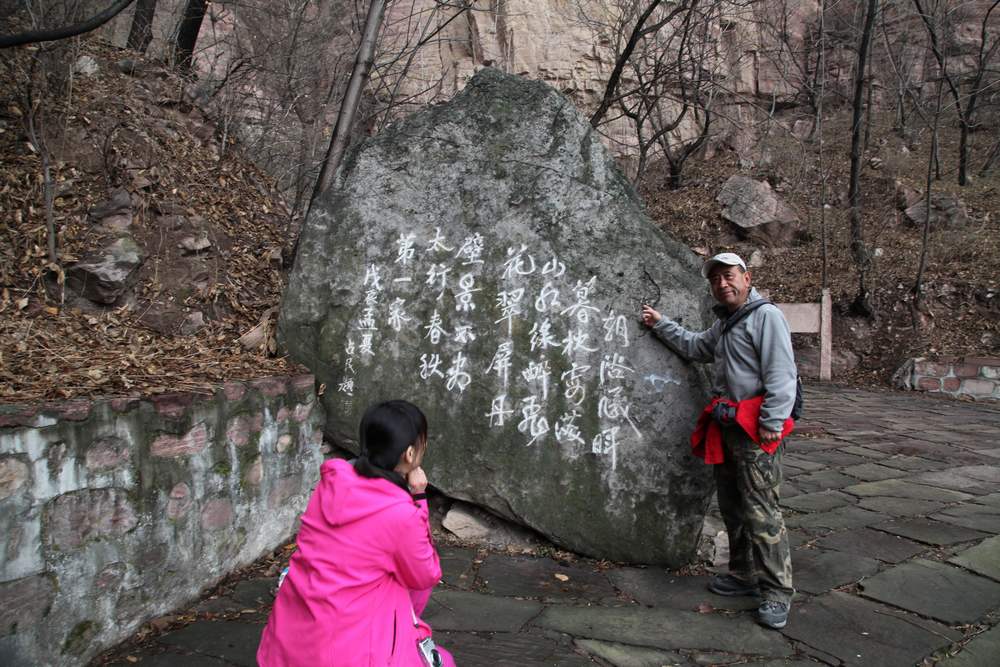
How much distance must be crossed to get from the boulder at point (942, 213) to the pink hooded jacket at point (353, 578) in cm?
1343

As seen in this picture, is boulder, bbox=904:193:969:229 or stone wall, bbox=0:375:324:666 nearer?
stone wall, bbox=0:375:324:666

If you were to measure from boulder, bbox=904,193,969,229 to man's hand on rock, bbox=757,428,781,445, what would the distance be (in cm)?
1169

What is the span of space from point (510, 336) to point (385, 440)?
201cm

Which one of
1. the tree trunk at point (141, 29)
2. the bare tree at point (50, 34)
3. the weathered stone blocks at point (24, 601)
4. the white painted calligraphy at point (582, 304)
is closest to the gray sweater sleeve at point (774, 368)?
the white painted calligraphy at point (582, 304)

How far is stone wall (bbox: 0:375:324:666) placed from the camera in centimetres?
243

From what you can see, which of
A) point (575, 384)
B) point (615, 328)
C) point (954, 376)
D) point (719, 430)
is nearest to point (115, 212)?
point (575, 384)

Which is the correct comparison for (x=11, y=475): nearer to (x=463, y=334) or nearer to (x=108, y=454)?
(x=108, y=454)

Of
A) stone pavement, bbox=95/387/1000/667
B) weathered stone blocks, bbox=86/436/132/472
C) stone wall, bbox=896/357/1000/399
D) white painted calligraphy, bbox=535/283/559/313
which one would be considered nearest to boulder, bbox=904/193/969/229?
stone wall, bbox=896/357/1000/399

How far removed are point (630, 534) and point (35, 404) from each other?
9.06 ft

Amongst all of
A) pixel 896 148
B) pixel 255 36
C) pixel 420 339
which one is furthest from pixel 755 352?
pixel 896 148

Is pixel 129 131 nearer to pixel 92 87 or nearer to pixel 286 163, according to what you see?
pixel 92 87

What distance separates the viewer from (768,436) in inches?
117

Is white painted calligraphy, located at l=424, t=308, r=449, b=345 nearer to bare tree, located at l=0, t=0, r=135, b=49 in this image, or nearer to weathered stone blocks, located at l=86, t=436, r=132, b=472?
weathered stone blocks, located at l=86, t=436, r=132, b=472

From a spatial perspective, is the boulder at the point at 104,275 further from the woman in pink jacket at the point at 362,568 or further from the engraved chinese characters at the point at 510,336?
the woman in pink jacket at the point at 362,568
